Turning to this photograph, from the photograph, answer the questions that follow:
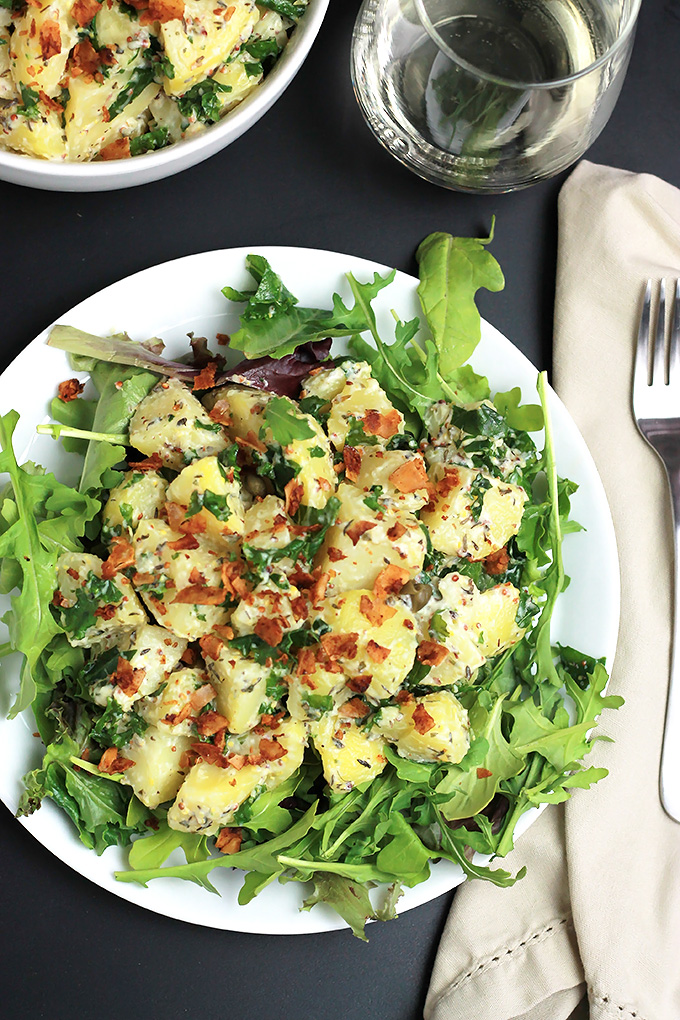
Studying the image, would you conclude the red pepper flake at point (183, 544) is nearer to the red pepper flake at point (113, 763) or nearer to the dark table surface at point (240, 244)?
the red pepper flake at point (113, 763)

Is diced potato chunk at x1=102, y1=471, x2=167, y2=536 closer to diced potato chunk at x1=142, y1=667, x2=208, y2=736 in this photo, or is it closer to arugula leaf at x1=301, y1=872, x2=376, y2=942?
diced potato chunk at x1=142, y1=667, x2=208, y2=736

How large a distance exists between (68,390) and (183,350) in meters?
0.20

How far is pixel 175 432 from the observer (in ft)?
4.24

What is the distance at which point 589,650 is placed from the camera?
1.49 metres

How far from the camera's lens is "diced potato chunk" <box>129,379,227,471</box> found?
1.29 m

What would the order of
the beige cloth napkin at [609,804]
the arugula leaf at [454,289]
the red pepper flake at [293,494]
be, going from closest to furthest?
1. the red pepper flake at [293,494]
2. the arugula leaf at [454,289]
3. the beige cloth napkin at [609,804]

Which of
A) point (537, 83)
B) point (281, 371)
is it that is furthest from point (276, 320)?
point (537, 83)

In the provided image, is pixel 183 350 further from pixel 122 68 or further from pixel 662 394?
pixel 662 394

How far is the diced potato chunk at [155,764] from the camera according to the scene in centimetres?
126

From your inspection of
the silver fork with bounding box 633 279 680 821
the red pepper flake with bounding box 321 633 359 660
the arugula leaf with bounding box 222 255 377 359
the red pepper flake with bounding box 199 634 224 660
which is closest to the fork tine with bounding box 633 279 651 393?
the silver fork with bounding box 633 279 680 821

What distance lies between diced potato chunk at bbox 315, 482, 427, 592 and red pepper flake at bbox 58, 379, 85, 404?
1.56 feet

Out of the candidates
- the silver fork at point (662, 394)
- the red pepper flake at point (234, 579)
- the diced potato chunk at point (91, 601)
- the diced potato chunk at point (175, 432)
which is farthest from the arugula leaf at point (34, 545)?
the silver fork at point (662, 394)

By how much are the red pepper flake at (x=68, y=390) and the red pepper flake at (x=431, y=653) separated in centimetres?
66

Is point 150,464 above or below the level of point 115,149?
below
